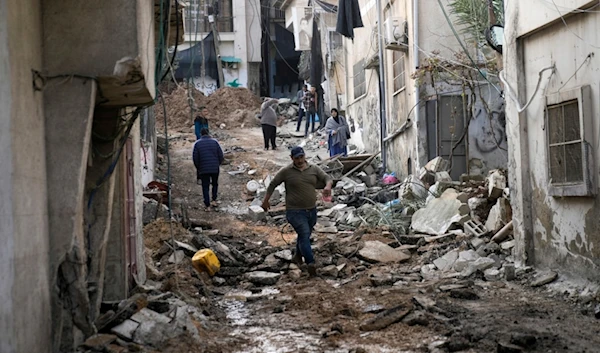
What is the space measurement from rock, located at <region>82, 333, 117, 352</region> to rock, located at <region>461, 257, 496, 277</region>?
5.16 metres

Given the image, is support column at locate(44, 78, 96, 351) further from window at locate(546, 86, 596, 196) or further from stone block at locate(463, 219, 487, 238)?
stone block at locate(463, 219, 487, 238)

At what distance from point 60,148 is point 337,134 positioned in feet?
51.7

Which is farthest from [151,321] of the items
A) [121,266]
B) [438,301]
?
[438,301]

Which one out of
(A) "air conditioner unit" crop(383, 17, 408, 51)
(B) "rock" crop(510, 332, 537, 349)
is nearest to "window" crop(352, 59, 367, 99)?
(A) "air conditioner unit" crop(383, 17, 408, 51)

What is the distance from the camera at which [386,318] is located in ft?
25.0

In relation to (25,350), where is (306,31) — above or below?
above

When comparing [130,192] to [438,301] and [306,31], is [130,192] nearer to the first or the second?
[438,301]

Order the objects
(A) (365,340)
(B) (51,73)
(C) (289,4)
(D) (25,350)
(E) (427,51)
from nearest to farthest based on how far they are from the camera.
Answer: (D) (25,350) → (B) (51,73) → (A) (365,340) → (E) (427,51) → (C) (289,4)

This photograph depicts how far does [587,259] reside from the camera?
27.7 feet

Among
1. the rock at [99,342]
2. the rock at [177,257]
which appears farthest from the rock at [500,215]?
the rock at [99,342]

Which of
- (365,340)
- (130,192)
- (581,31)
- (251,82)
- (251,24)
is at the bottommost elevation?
(365,340)

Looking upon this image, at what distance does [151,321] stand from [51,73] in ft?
7.96

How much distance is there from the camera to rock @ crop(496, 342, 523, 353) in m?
6.12

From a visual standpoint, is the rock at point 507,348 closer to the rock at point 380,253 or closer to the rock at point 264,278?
the rock at point 264,278
